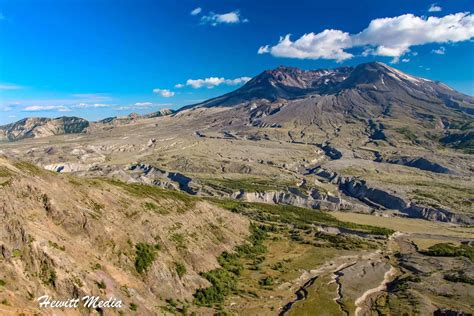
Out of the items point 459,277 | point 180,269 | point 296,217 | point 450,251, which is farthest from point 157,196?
point 450,251

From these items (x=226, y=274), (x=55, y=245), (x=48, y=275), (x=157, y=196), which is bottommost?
(x=226, y=274)

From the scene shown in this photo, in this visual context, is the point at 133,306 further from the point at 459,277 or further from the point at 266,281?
the point at 459,277

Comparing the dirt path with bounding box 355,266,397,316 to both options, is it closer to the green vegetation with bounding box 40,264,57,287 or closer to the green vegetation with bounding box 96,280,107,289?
the green vegetation with bounding box 96,280,107,289

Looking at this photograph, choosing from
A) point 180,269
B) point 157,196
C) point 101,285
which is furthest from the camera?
point 157,196

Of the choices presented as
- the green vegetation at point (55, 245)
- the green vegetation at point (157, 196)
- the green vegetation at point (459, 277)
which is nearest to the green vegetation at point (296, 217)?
the green vegetation at point (157, 196)

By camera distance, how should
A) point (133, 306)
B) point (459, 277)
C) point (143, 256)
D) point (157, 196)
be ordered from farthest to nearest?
point (157, 196) < point (459, 277) < point (143, 256) < point (133, 306)

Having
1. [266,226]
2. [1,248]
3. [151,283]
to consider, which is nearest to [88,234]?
[151,283]
